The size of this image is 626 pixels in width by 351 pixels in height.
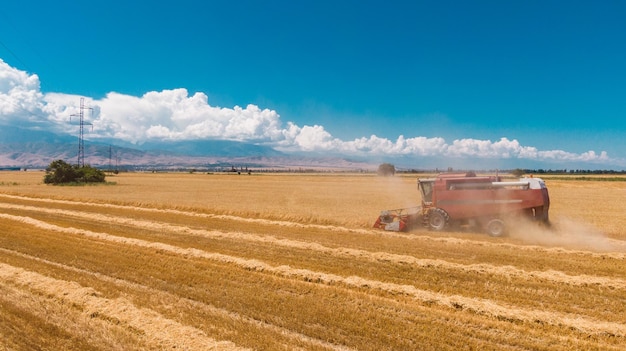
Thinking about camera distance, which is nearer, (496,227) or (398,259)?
(398,259)

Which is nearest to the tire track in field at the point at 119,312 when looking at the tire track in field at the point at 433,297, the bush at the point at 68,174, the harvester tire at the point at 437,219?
the tire track in field at the point at 433,297

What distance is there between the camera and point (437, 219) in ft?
58.4

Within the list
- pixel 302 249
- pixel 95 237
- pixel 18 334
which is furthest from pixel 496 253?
pixel 95 237

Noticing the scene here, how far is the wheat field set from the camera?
6.61m

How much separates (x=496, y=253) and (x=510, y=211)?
469 cm

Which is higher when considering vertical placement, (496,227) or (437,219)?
(437,219)

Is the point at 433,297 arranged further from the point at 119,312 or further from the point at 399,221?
the point at 399,221

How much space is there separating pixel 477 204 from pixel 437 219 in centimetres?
176

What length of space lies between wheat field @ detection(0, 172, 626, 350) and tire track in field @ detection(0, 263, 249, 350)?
0.03 m

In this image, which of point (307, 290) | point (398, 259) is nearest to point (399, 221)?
point (398, 259)

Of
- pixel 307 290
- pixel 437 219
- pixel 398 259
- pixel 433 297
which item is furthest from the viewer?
pixel 437 219

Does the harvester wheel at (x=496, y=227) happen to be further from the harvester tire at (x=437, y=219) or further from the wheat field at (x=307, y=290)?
the harvester tire at (x=437, y=219)

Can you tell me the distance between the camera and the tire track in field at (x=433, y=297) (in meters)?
7.21

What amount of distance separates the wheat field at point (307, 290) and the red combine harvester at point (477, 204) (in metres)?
0.81
